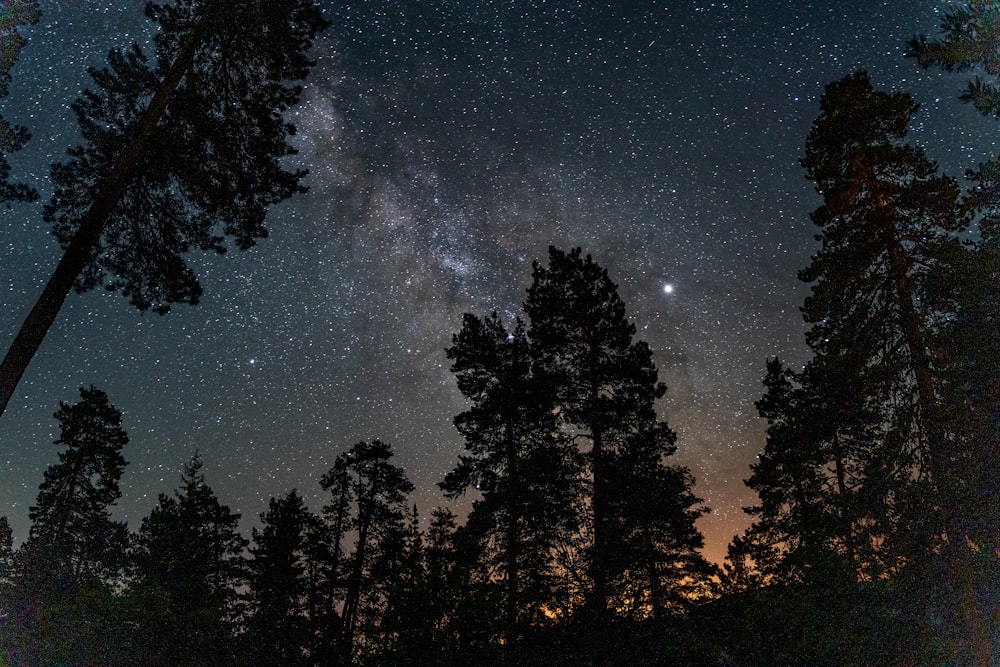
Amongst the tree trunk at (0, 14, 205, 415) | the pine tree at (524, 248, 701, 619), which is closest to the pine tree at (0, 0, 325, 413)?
the tree trunk at (0, 14, 205, 415)

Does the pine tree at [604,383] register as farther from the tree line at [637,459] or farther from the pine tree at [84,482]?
the pine tree at [84,482]

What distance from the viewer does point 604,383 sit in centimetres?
1922

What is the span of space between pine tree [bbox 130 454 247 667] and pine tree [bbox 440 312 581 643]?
6.83 metres

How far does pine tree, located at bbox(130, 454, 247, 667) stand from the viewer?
12.7 metres

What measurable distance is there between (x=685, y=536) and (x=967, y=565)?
18.5 meters

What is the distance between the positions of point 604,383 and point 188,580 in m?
20.9

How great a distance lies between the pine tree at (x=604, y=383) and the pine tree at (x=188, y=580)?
10.2 m

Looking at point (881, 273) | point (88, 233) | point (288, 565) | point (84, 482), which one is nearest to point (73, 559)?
point (84, 482)

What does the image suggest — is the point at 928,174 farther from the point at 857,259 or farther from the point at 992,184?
the point at 992,184

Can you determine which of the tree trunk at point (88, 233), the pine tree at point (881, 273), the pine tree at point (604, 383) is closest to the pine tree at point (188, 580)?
the tree trunk at point (88, 233)

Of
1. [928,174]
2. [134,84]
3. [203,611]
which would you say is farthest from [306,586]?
[928,174]

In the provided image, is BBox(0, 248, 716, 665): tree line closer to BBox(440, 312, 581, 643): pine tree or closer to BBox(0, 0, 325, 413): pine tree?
BBox(440, 312, 581, 643): pine tree

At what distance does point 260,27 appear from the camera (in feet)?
38.6

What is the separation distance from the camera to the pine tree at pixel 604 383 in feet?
58.5
